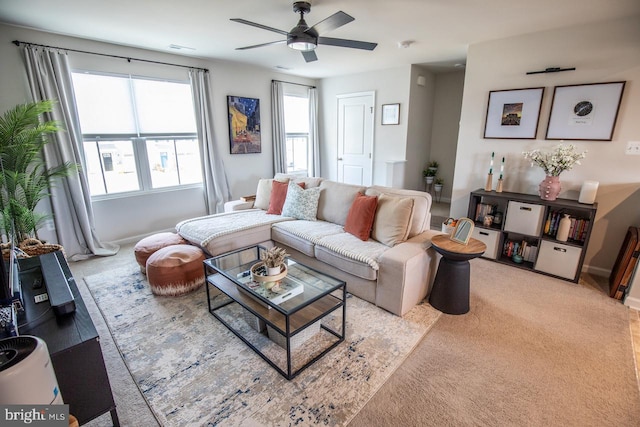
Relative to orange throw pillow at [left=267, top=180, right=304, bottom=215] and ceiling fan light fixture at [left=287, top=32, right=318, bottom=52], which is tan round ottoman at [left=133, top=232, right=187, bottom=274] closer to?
orange throw pillow at [left=267, top=180, right=304, bottom=215]

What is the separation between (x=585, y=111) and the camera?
2.99m

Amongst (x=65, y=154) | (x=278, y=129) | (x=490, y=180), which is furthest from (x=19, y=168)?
(x=490, y=180)

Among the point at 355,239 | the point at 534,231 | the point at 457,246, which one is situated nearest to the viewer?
the point at 457,246

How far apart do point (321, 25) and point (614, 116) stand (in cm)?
296

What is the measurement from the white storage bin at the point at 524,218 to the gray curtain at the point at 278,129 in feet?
12.4

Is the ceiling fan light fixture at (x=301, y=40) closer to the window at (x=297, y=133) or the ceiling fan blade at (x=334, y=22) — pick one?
the ceiling fan blade at (x=334, y=22)

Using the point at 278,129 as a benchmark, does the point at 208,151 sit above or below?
below

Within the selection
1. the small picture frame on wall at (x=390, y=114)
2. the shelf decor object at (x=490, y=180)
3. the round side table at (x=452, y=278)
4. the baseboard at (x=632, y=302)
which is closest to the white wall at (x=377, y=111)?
the small picture frame on wall at (x=390, y=114)

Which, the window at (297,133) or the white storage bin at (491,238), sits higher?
the window at (297,133)

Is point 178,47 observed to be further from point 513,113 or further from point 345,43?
point 513,113

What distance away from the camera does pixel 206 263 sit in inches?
97.0

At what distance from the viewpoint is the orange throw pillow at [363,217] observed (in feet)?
9.23

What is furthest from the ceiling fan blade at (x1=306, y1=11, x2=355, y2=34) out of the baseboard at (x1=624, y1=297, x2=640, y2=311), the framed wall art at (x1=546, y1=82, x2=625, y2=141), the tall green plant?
the baseboard at (x1=624, y1=297, x2=640, y2=311)

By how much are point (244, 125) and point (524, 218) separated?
13.9 ft
